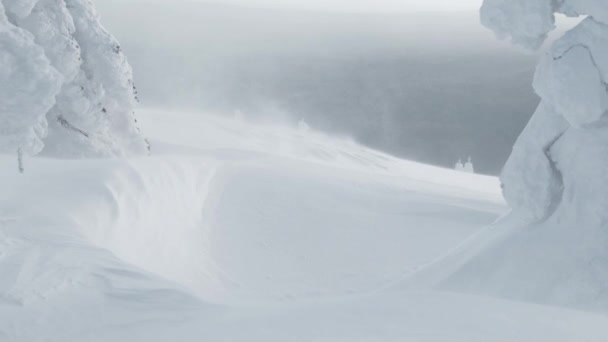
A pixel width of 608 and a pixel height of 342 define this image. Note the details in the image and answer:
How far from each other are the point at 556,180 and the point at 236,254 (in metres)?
7.03

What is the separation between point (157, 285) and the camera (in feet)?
26.9

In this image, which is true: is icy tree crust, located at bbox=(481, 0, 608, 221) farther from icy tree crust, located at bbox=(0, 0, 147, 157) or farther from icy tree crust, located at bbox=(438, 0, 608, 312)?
icy tree crust, located at bbox=(0, 0, 147, 157)

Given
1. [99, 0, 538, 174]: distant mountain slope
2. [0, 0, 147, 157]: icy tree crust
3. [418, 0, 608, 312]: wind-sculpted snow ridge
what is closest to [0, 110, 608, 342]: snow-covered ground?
[418, 0, 608, 312]: wind-sculpted snow ridge

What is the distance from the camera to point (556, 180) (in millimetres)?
8945

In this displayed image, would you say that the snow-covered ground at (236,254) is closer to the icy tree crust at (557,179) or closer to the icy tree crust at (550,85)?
the icy tree crust at (557,179)

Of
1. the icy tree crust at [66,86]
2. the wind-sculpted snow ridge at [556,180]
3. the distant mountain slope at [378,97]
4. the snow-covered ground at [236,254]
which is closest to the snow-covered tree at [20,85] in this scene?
the icy tree crust at [66,86]

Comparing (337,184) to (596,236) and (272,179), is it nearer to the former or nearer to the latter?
(272,179)

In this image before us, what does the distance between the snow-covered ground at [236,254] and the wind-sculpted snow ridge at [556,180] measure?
771mm

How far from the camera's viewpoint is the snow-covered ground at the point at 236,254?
6945 millimetres

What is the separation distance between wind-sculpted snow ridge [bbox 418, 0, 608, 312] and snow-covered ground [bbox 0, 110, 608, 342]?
771 millimetres

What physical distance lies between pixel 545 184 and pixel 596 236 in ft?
3.64

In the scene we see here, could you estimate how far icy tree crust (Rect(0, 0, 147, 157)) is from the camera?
42.1 ft

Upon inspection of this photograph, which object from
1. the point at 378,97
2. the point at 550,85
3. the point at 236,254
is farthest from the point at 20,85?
the point at 378,97

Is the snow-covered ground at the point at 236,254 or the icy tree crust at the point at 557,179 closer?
the snow-covered ground at the point at 236,254
